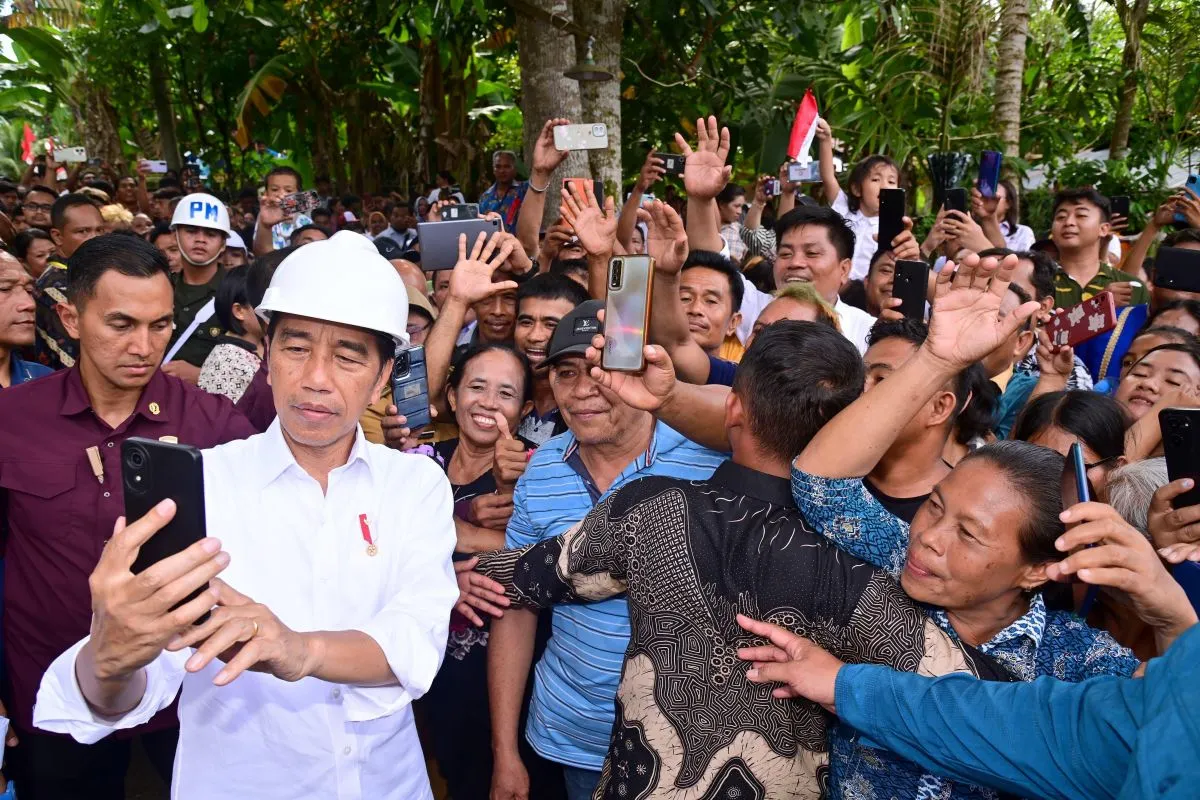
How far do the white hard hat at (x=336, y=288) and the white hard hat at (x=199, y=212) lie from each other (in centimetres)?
365

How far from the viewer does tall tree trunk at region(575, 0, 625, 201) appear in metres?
5.93

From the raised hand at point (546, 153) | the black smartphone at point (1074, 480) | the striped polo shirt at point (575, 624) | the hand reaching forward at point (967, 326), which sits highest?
the raised hand at point (546, 153)

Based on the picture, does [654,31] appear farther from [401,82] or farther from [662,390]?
[662,390]

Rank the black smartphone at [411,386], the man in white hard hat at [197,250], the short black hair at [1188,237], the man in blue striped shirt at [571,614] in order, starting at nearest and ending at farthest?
the man in blue striped shirt at [571,614]
the black smartphone at [411,386]
the short black hair at [1188,237]
the man in white hard hat at [197,250]

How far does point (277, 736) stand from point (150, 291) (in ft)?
4.73

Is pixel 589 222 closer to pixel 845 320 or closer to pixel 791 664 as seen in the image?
pixel 845 320

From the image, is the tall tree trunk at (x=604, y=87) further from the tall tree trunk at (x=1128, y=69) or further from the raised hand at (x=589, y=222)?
the tall tree trunk at (x=1128, y=69)

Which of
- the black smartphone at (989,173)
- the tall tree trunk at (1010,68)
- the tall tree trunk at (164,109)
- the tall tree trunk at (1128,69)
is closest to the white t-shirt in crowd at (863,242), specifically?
the black smartphone at (989,173)

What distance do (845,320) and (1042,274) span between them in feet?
3.74

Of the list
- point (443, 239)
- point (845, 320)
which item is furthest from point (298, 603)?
point (845, 320)

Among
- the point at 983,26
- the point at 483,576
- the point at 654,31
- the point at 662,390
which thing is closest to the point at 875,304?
the point at 662,390

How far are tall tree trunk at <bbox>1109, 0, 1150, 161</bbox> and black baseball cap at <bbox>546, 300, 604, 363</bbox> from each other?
9832mm

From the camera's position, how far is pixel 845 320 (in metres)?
4.10

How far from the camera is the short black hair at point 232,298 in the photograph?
3.92 m
